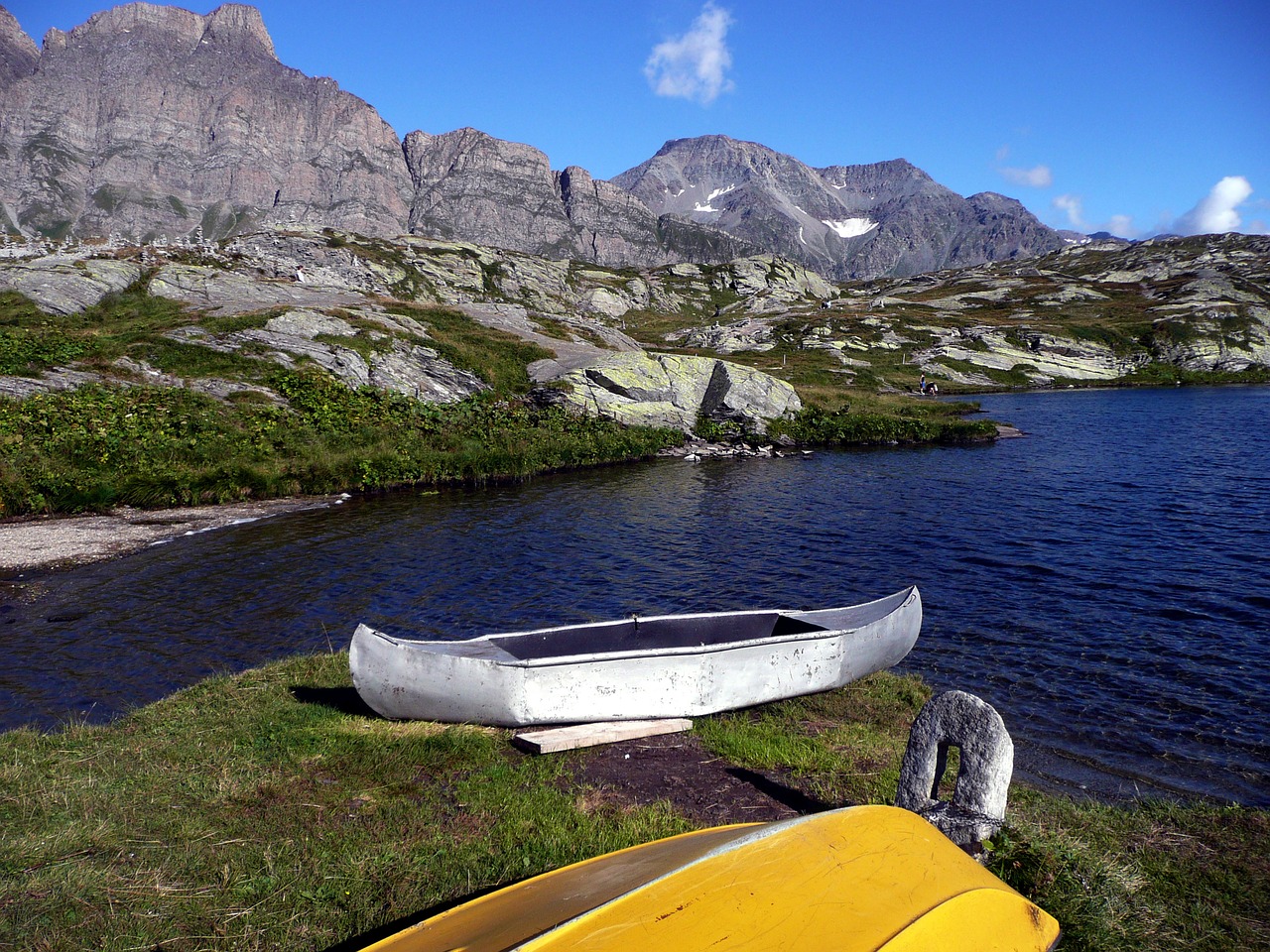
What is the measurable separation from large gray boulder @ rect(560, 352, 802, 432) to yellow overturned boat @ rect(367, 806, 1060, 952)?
41364 mm

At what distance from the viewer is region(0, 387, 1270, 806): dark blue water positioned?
1285 cm

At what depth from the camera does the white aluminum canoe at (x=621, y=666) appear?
1057cm

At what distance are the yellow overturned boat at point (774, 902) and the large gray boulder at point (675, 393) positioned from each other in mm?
41364

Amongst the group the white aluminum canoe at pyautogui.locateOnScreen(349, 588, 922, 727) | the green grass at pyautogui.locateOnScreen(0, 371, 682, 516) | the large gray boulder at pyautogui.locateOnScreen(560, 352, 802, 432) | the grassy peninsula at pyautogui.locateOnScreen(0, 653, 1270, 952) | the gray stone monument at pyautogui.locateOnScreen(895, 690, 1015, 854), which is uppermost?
the large gray boulder at pyautogui.locateOnScreen(560, 352, 802, 432)

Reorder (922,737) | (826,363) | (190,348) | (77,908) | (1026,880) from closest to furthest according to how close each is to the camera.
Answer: (77,908), (1026,880), (922,737), (190,348), (826,363)

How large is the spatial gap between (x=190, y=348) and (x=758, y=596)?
Answer: 3768 cm

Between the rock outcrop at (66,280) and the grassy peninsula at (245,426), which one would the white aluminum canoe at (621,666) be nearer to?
the grassy peninsula at (245,426)

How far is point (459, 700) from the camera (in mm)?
10711

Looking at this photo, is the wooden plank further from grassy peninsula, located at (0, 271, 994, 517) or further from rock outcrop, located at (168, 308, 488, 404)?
rock outcrop, located at (168, 308, 488, 404)

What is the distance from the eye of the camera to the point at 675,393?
164ft

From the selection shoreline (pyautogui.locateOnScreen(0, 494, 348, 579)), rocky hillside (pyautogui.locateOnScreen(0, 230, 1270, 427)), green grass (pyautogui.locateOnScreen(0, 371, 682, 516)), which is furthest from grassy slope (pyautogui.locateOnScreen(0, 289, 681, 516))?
shoreline (pyautogui.locateOnScreen(0, 494, 348, 579))

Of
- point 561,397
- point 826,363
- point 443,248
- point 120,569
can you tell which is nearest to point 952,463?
point 561,397

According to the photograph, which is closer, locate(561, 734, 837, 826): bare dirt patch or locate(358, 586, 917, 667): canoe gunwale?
locate(561, 734, 837, 826): bare dirt patch

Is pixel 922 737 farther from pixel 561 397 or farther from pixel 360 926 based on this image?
pixel 561 397
